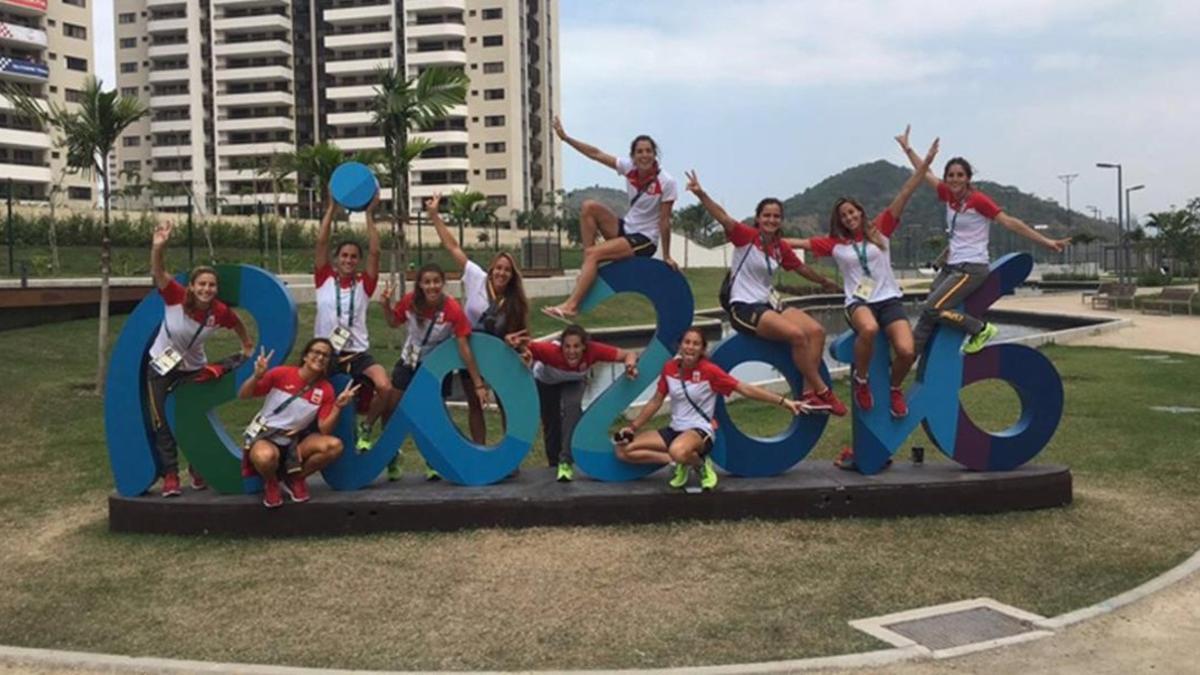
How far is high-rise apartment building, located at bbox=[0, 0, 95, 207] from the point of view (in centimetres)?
5612

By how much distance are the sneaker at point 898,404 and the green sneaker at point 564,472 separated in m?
2.70

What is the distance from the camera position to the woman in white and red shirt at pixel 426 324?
24.7 feet

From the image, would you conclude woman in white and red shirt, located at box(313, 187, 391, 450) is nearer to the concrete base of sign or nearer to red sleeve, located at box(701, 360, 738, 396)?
the concrete base of sign

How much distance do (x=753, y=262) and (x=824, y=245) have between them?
0.60 m

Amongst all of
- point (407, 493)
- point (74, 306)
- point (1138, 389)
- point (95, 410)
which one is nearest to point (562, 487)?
point (407, 493)

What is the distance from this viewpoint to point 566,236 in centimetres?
7550

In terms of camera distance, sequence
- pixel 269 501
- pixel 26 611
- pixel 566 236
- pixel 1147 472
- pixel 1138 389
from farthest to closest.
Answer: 1. pixel 566 236
2. pixel 1138 389
3. pixel 1147 472
4. pixel 269 501
5. pixel 26 611

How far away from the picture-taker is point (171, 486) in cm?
748

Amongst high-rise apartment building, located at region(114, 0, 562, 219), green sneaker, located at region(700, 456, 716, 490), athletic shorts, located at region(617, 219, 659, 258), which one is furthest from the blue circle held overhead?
high-rise apartment building, located at region(114, 0, 562, 219)

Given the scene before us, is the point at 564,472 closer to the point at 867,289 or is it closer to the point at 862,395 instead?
the point at 862,395

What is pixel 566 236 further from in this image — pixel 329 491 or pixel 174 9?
pixel 329 491

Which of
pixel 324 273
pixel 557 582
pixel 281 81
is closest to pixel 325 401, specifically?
pixel 324 273

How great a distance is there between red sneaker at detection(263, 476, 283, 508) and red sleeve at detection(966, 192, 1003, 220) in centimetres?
591

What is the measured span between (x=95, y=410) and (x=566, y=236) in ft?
208
